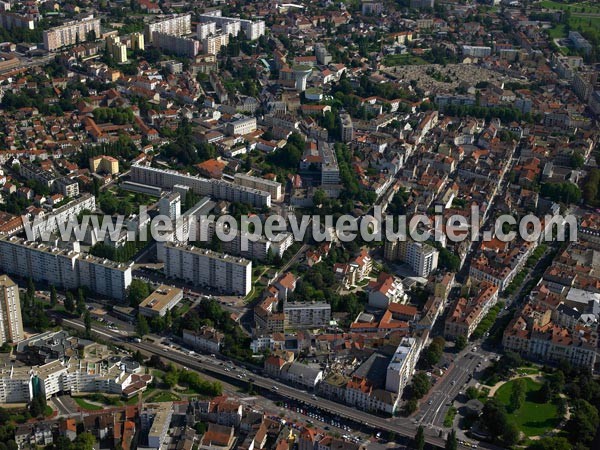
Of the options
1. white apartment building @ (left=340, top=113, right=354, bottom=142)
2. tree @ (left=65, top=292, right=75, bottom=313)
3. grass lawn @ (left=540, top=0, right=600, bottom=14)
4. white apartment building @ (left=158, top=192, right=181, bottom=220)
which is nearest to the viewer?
tree @ (left=65, top=292, right=75, bottom=313)

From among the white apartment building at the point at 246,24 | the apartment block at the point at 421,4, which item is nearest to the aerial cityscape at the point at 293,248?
the white apartment building at the point at 246,24

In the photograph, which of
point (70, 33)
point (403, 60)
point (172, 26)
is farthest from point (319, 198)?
Answer: point (172, 26)

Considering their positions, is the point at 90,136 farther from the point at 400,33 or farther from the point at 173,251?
the point at 400,33

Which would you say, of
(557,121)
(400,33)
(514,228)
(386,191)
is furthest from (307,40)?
(514,228)

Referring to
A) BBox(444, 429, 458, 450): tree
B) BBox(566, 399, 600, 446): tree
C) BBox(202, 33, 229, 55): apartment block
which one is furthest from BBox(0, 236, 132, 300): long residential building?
BBox(202, 33, 229, 55): apartment block

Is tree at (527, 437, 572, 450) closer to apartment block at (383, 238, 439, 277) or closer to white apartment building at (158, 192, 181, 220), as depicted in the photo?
apartment block at (383, 238, 439, 277)

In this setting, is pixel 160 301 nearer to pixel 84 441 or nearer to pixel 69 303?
pixel 69 303
